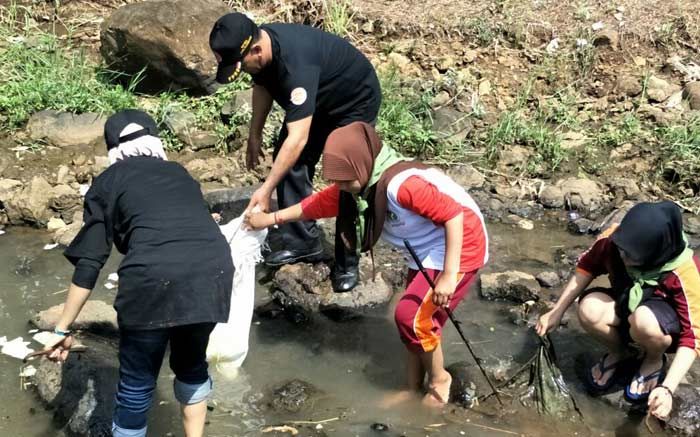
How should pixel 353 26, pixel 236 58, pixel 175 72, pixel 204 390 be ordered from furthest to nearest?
pixel 353 26 < pixel 175 72 < pixel 236 58 < pixel 204 390

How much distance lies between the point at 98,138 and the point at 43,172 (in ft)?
1.81

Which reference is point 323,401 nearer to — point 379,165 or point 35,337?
point 379,165

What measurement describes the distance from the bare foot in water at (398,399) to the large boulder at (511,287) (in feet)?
3.67

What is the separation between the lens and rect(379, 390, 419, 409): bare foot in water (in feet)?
12.4

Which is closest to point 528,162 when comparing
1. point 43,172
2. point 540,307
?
point 540,307

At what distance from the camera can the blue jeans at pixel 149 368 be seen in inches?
113

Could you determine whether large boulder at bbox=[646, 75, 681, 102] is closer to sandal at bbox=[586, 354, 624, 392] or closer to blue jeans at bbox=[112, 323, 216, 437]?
sandal at bbox=[586, 354, 624, 392]

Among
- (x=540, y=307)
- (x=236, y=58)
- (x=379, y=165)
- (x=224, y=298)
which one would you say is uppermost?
(x=236, y=58)

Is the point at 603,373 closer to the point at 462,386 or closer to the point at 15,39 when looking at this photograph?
the point at 462,386

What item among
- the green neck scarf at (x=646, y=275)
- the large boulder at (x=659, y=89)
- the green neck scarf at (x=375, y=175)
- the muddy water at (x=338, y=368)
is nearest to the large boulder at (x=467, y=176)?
the muddy water at (x=338, y=368)

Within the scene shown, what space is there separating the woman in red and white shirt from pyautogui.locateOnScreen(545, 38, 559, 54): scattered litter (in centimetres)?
461

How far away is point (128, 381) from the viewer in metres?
2.92

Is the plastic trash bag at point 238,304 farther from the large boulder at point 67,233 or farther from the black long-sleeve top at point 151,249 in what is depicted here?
the large boulder at point 67,233

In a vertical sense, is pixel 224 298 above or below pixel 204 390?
above
